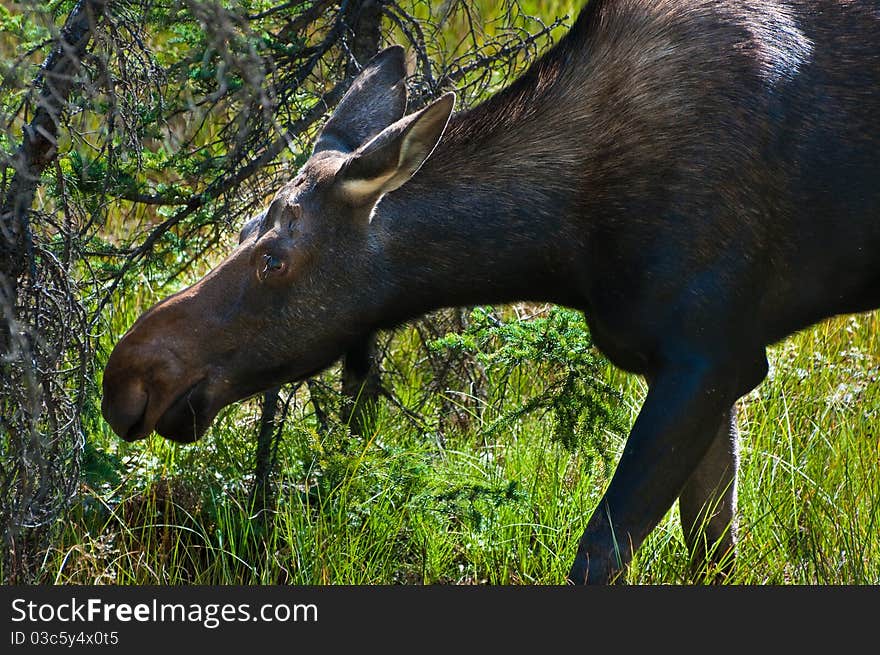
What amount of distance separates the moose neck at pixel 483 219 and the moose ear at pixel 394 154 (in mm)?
179

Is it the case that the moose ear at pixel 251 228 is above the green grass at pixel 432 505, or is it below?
above

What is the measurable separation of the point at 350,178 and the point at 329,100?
4.52ft

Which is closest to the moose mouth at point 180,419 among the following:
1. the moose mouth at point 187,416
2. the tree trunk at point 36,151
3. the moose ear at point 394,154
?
the moose mouth at point 187,416

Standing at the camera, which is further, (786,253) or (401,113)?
(401,113)

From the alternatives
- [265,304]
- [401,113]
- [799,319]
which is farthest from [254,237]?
[799,319]

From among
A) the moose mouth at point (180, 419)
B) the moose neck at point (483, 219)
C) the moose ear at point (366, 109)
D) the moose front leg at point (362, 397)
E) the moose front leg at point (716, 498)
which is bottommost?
the moose front leg at point (716, 498)

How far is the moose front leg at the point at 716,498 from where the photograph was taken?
4902 millimetres

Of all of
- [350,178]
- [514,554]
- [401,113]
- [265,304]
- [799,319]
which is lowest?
[514,554]

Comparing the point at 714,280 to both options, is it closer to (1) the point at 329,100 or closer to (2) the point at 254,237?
(2) the point at 254,237

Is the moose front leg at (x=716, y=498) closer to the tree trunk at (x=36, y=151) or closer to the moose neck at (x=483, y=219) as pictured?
the moose neck at (x=483, y=219)

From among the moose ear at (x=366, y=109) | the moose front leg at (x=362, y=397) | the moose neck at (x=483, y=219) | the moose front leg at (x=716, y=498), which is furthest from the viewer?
the moose front leg at (x=362, y=397)

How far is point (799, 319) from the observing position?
174 inches

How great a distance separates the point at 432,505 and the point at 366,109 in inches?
57.7

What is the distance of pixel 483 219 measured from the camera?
437 centimetres
